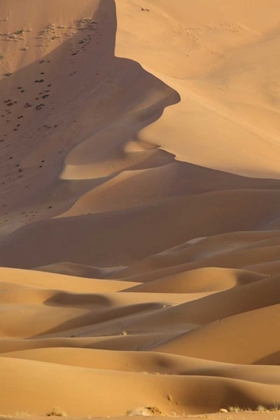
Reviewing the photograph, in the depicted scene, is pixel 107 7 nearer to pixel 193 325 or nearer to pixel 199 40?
pixel 199 40

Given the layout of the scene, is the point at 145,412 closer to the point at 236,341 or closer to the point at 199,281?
the point at 236,341

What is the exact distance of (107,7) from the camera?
134 ft

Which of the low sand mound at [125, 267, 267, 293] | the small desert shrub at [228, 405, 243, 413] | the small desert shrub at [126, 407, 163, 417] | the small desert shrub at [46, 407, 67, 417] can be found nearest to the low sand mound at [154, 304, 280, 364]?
the small desert shrub at [228, 405, 243, 413]

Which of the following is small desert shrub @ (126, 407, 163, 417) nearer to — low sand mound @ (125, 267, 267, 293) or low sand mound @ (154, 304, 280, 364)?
low sand mound @ (154, 304, 280, 364)

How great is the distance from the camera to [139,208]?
913 inches

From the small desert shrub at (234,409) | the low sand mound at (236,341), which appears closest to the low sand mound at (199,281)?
the low sand mound at (236,341)

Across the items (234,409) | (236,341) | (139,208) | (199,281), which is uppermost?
(234,409)

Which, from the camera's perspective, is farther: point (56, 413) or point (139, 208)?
point (139, 208)

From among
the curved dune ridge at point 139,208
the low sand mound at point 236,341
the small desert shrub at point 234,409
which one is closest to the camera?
the small desert shrub at point 234,409

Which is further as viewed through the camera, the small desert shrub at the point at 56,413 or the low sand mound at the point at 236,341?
the low sand mound at the point at 236,341

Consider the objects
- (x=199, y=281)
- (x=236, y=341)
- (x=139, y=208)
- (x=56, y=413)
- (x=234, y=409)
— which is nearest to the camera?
(x=56, y=413)

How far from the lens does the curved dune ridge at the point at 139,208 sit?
783 centimetres

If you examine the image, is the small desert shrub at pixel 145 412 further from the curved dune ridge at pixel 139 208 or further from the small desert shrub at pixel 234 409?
the small desert shrub at pixel 234 409

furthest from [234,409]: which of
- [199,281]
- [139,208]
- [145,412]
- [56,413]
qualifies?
[139,208]
